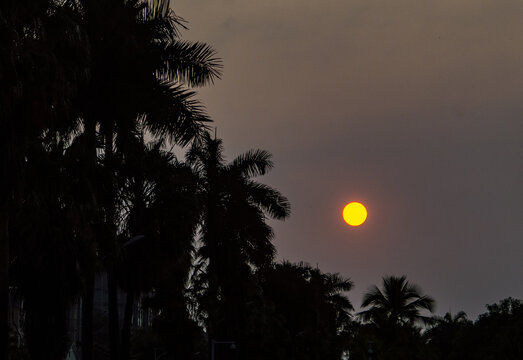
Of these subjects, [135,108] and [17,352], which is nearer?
[135,108]

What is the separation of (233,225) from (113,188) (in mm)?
20478

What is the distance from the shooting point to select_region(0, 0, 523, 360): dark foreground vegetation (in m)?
16.6

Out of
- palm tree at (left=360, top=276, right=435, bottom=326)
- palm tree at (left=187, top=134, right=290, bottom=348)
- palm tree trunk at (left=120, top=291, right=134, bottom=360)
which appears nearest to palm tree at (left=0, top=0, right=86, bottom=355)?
palm tree trunk at (left=120, top=291, right=134, bottom=360)

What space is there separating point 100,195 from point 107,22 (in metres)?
4.95

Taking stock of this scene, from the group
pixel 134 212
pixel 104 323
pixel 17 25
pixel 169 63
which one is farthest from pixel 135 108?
pixel 104 323

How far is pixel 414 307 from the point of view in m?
65.6

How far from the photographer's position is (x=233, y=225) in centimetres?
4697

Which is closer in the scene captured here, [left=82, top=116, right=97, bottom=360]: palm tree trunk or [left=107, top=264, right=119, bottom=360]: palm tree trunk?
[left=82, top=116, right=97, bottom=360]: palm tree trunk

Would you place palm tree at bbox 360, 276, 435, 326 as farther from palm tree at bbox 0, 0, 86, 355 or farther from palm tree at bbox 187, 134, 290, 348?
palm tree at bbox 0, 0, 86, 355

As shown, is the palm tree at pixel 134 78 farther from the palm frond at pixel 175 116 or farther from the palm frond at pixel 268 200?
the palm frond at pixel 268 200

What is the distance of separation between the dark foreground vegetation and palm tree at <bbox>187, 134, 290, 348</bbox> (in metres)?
0.07

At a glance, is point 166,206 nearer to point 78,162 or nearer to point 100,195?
point 100,195

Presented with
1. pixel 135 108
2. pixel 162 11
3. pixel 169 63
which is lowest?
pixel 135 108

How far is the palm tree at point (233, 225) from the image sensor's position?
4638cm
